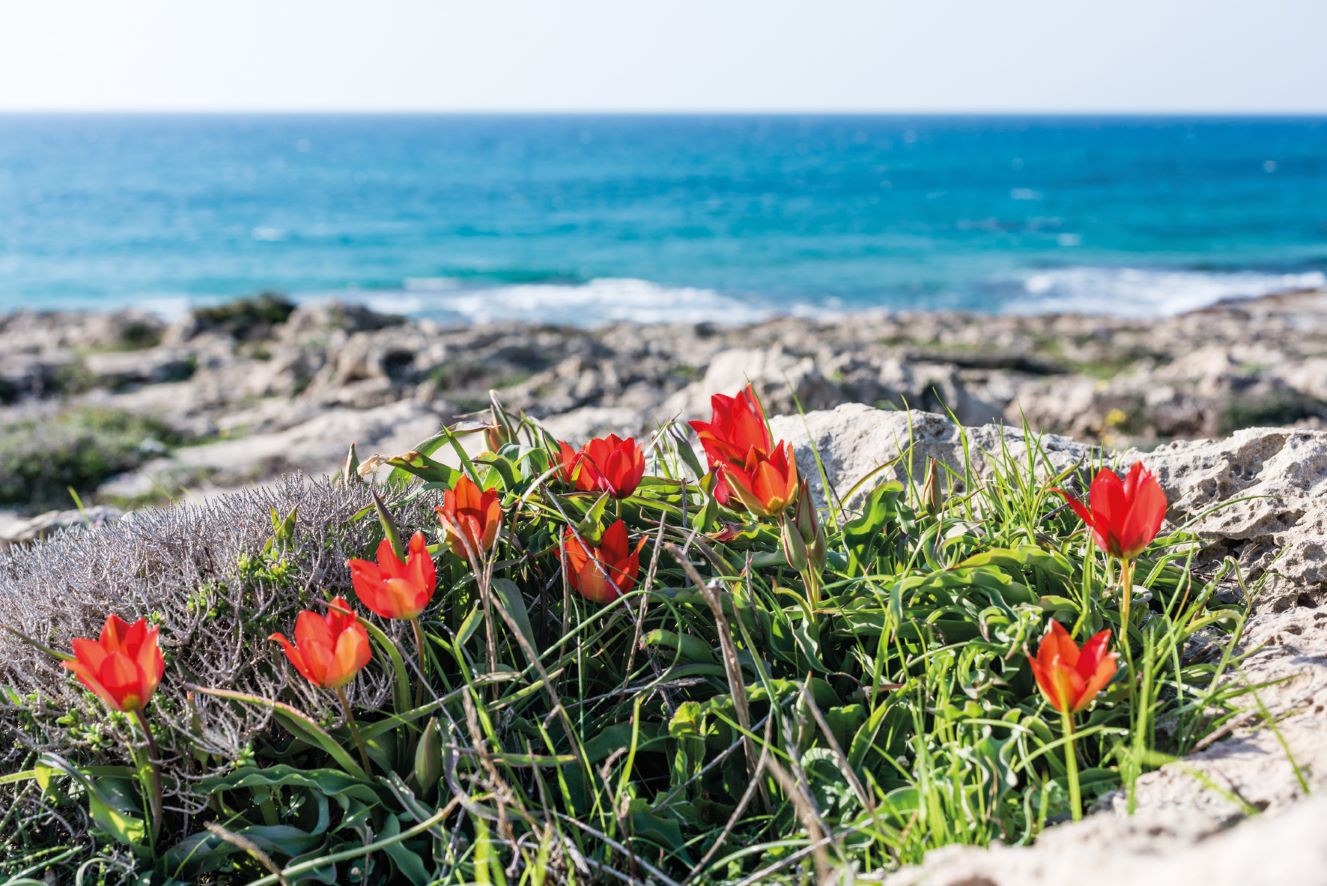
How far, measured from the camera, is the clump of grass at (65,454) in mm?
7809

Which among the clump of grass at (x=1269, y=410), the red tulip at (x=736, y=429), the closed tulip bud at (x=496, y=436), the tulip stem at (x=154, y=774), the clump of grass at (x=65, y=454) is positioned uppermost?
the red tulip at (x=736, y=429)

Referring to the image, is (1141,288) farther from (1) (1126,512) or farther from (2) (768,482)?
(2) (768,482)

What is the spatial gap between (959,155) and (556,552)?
93210 mm

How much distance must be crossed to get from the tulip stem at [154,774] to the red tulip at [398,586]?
0.40 metres

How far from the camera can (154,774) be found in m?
1.70

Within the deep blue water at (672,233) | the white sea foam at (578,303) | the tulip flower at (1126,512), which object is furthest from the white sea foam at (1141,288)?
the tulip flower at (1126,512)

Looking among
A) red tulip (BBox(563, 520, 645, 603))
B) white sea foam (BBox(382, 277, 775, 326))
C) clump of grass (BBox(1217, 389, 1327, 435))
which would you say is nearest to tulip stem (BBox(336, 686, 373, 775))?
red tulip (BBox(563, 520, 645, 603))

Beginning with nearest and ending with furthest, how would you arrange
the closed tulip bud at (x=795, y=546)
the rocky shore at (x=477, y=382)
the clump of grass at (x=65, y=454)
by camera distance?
1. the closed tulip bud at (x=795, y=546)
2. the rocky shore at (x=477, y=382)
3. the clump of grass at (x=65, y=454)

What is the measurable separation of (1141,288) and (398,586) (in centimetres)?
2926

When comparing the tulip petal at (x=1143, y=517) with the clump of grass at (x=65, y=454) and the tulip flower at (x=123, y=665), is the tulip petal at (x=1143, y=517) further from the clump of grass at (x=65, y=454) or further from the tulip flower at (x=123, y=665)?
the clump of grass at (x=65, y=454)

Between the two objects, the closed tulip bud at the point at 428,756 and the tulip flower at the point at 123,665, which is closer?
the tulip flower at the point at 123,665

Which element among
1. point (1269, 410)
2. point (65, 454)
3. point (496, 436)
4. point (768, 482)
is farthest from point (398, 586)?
point (1269, 410)

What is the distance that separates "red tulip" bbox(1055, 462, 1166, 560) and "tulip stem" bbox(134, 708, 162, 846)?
1.62m

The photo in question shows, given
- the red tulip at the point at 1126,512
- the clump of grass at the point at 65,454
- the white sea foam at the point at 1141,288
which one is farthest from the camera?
the white sea foam at the point at 1141,288
